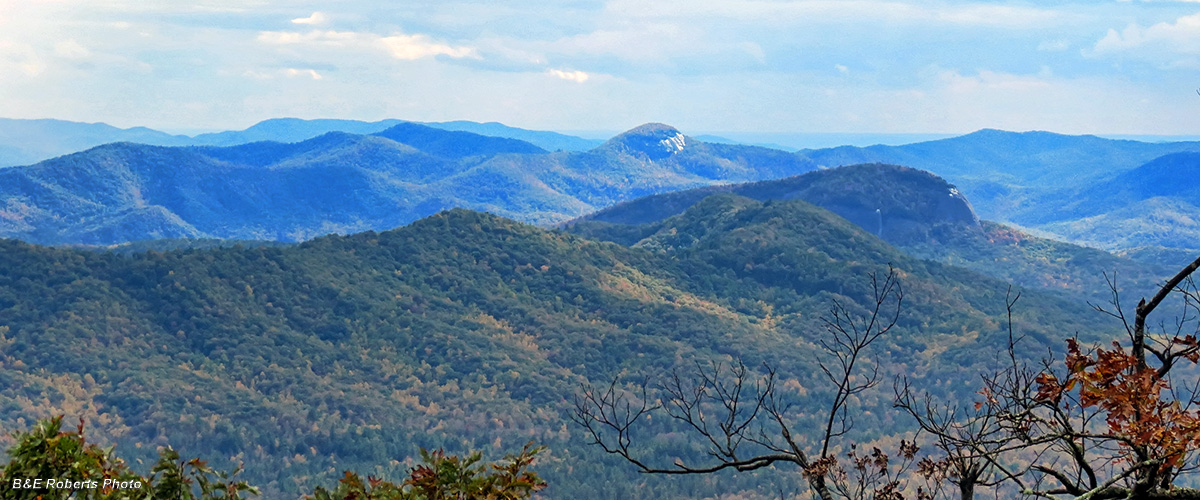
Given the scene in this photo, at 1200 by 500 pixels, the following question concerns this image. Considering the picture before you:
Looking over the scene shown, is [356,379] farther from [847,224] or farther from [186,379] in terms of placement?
[847,224]

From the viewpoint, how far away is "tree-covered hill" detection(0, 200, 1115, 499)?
60.3 metres

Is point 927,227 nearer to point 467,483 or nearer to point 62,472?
point 467,483

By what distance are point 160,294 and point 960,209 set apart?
5202 inches

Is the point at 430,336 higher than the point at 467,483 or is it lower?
lower

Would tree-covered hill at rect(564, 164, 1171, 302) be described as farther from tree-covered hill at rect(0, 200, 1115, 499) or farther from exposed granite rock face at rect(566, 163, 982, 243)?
tree-covered hill at rect(0, 200, 1115, 499)

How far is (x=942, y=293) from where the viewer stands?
320ft

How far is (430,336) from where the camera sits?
77125 millimetres

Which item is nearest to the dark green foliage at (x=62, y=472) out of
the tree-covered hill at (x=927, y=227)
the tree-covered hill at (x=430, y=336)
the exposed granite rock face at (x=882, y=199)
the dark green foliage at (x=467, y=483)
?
the dark green foliage at (x=467, y=483)

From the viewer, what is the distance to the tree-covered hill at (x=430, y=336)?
198 feet

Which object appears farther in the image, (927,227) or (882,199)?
(882,199)

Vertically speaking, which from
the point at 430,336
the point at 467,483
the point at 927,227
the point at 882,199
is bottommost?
the point at 430,336

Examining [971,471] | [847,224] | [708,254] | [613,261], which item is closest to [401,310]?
[613,261]

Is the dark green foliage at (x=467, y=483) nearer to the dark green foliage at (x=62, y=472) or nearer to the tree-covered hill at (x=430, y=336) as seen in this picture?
the dark green foliage at (x=62, y=472)

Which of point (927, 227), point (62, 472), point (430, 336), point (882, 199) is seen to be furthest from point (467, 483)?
point (882, 199)
